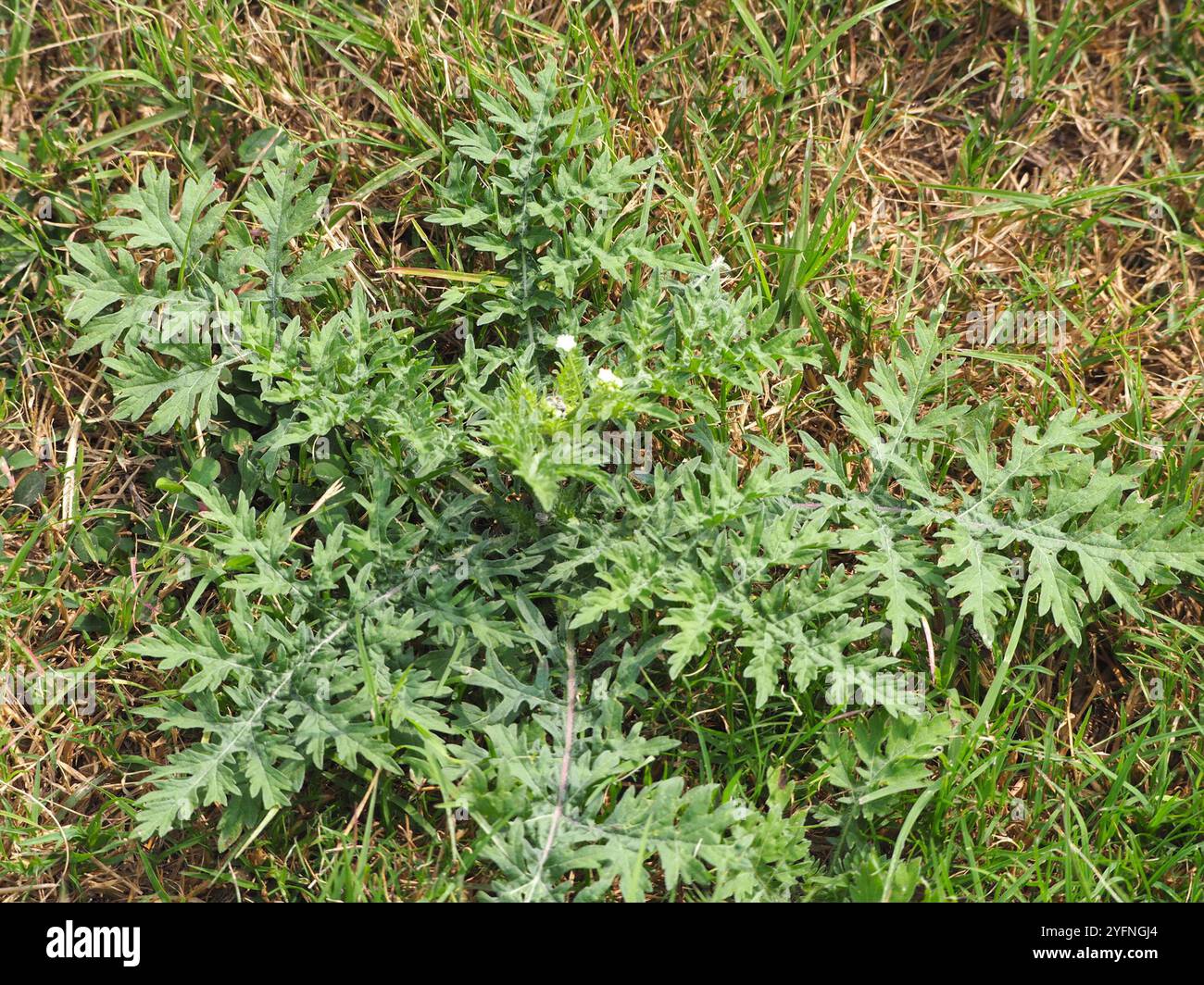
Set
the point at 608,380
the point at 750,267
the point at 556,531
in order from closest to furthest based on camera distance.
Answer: the point at 608,380 < the point at 556,531 < the point at 750,267

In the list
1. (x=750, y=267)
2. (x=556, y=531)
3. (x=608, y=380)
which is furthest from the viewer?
(x=750, y=267)

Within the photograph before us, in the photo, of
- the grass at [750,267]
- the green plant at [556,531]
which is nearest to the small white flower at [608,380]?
the green plant at [556,531]

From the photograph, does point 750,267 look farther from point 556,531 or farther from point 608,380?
point 556,531

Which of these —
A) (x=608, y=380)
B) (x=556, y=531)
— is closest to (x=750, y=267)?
(x=608, y=380)

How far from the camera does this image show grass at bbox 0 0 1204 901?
11.8 ft

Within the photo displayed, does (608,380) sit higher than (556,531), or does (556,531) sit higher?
(608,380)

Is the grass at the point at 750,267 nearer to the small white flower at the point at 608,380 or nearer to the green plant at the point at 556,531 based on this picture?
the green plant at the point at 556,531

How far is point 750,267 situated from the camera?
400cm

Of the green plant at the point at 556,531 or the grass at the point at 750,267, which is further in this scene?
the grass at the point at 750,267

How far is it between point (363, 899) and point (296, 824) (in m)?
0.36

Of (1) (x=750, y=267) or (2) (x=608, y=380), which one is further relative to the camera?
(1) (x=750, y=267)

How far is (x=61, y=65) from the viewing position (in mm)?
4297

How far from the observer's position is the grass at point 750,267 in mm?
3588

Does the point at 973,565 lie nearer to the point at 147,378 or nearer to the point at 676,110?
the point at 676,110
